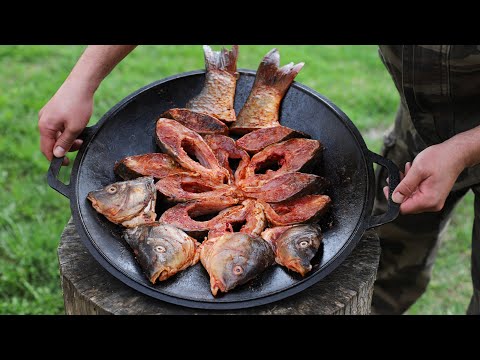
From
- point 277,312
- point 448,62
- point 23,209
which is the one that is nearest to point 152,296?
point 277,312

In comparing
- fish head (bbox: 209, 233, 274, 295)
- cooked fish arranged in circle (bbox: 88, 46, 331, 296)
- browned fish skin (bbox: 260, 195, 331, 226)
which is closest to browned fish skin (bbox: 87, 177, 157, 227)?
cooked fish arranged in circle (bbox: 88, 46, 331, 296)

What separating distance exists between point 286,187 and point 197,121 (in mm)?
607

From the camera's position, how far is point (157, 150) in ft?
9.45

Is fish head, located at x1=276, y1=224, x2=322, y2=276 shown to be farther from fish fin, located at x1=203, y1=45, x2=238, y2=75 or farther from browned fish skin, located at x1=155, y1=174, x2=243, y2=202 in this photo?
fish fin, located at x1=203, y1=45, x2=238, y2=75

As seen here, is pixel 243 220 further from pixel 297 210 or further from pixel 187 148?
pixel 187 148

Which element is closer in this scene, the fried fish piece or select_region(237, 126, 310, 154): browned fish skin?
the fried fish piece

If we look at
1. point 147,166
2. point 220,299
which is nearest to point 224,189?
point 147,166

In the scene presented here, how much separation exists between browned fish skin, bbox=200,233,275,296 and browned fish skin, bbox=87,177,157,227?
0.30 meters

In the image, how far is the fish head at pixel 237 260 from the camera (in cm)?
217

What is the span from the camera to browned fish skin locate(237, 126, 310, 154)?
2846 millimetres

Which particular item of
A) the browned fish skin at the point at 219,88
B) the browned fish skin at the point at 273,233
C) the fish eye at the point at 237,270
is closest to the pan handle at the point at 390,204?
the browned fish skin at the point at 273,233

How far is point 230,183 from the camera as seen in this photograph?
8.90ft

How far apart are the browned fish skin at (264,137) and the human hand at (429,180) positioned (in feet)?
2.04

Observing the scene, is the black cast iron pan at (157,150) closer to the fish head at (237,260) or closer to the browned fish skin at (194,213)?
the fish head at (237,260)
